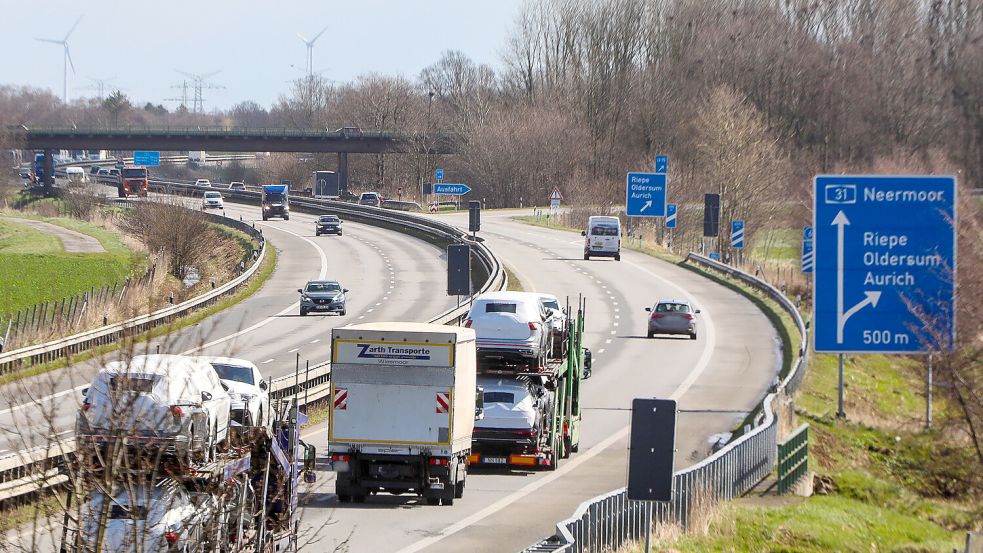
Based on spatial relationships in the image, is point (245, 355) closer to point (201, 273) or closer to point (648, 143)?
point (201, 273)

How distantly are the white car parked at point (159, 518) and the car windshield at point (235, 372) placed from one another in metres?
9.56

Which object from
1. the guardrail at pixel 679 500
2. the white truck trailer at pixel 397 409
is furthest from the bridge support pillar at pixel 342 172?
the white truck trailer at pixel 397 409

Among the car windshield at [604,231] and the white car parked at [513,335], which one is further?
the car windshield at [604,231]

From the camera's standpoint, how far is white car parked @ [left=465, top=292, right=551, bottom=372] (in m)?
26.2

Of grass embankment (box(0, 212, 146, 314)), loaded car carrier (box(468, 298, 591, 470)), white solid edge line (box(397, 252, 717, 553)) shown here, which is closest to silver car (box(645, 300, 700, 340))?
white solid edge line (box(397, 252, 717, 553))

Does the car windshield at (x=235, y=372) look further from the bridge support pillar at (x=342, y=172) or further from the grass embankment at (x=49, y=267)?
the bridge support pillar at (x=342, y=172)

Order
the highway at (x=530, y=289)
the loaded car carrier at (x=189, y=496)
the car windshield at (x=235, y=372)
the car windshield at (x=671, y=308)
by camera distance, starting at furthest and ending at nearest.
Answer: the car windshield at (x=671, y=308), the car windshield at (x=235, y=372), the highway at (x=530, y=289), the loaded car carrier at (x=189, y=496)

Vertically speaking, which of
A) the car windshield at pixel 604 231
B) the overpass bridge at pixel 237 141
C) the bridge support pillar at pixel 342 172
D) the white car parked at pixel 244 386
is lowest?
the white car parked at pixel 244 386

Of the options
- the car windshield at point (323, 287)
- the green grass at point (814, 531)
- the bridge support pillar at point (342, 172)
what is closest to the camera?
the green grass at point (814, 531)

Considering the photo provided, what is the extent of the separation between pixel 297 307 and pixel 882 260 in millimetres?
41245

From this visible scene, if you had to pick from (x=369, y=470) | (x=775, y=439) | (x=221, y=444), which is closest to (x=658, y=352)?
(x=775, y=439)

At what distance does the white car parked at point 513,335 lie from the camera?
26.2 m

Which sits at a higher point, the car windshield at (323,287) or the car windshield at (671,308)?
the car windshield at (323,287)

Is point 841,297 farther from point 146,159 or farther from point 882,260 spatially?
point 146,159
